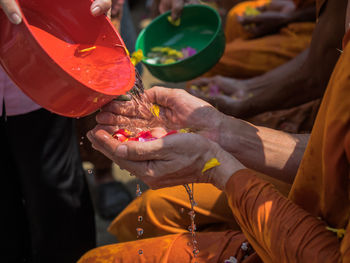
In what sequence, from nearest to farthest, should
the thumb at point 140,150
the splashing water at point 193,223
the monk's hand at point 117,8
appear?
the thumb at point 140,150
the splashing water at point 193,223
the monk's hand at point 117,8

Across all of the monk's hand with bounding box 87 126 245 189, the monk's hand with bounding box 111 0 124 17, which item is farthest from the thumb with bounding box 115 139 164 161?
the monk's hand with bounding box 111 0 124 17

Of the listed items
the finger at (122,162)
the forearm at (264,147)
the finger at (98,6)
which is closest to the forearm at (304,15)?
the forearm at (264,147)

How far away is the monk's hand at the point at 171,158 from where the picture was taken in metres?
1.07

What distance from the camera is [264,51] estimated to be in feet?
7.82

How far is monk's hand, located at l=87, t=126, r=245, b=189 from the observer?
1.07m

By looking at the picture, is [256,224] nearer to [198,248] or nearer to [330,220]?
[330,220]

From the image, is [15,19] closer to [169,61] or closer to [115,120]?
[115,120]

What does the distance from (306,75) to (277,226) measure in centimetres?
112

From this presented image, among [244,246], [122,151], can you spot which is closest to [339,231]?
[244,246]

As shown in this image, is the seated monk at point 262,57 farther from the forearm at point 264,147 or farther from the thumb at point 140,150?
the thumb at point 140,150

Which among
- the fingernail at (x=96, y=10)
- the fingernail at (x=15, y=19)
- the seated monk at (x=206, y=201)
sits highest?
the fingernail at (x=15, y=19)

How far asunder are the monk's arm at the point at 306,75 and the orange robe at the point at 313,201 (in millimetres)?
795

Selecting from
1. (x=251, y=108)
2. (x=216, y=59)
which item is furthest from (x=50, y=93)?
(x=251, y=108)

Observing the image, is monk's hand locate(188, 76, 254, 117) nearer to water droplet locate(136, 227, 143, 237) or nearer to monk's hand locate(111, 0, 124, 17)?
monk's hand locate(111, 0, 124, 17)
